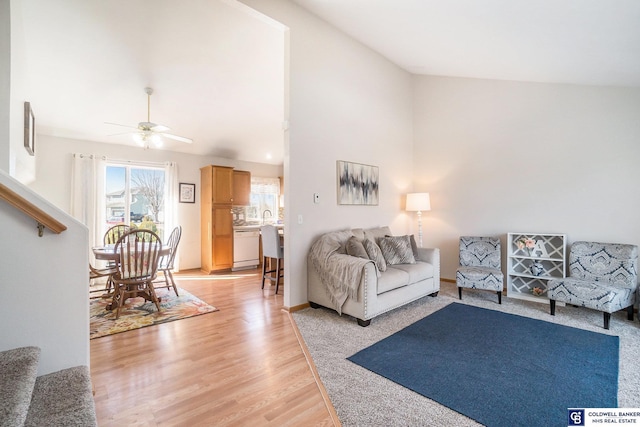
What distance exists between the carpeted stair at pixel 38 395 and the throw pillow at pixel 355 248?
258cm

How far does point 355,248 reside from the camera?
3.54 m

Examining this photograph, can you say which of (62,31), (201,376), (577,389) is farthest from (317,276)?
(62,31)

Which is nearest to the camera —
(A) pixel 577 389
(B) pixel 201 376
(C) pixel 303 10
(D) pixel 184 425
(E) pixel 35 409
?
(E) pixel 35 409

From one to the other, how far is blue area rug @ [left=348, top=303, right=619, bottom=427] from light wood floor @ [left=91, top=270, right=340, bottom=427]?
2.14ft

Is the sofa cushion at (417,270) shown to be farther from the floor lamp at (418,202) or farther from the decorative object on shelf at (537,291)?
the decorative object on shelf at (537,291)

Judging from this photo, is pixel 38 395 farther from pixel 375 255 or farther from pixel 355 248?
pixel 375 255

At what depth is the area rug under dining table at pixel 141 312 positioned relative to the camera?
3.16 m

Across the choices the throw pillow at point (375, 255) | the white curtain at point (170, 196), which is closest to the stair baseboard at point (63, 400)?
the throw pillow at point (375, 255)

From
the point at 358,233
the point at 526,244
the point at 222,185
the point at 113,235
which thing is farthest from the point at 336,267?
the point at 113,235

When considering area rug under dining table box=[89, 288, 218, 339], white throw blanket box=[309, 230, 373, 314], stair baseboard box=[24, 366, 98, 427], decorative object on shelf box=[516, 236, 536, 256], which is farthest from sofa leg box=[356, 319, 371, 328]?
decorative object on shelf box=[516, 236, 536, 256]

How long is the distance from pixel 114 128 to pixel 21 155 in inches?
90.4

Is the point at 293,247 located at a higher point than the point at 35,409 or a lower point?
higher

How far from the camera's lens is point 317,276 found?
11.8 feet

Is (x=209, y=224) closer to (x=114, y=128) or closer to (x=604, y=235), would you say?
(x=114, y=128)
